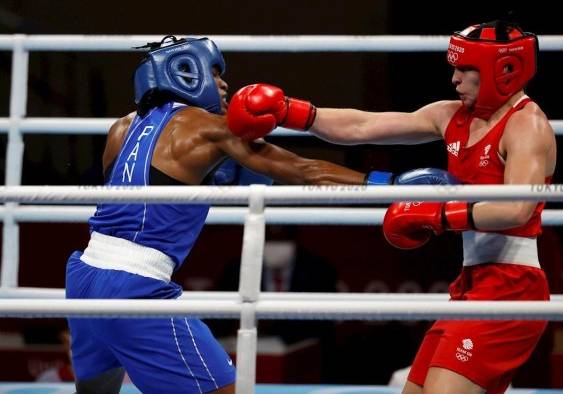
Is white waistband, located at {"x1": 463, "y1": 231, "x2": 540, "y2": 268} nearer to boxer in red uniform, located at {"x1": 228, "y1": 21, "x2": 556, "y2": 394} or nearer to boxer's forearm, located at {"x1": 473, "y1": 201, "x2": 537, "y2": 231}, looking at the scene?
boxer in red uniform, located at {"x1": 228, "y1": 21, "x2": 556, "y2": 394}

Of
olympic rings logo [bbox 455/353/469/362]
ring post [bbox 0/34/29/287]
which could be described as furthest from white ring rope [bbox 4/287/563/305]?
olympic rings logo [bbox 455/353/469/362]

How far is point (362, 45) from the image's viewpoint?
3109 mm

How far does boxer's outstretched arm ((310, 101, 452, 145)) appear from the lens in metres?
2.53

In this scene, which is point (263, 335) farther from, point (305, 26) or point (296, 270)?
point (305, 26)

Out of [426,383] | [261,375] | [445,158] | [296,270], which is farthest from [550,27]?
[426,383]

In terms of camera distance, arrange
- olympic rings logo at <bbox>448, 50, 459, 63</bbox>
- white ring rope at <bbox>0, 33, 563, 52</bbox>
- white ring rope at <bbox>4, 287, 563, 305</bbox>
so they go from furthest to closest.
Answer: white ring rope at <bbox>0, 33, 563, 52</bbox> → white ring rope at <bbox>4, 287, 563, 305</bbox> → olympic rings logo at <bbox>448, 50, 459, 63</bbox>

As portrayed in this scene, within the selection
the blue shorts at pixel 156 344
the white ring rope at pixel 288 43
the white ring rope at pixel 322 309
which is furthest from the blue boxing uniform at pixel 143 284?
the white ring rope at pixel 288 43

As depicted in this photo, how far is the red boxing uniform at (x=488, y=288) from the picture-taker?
2189 mm

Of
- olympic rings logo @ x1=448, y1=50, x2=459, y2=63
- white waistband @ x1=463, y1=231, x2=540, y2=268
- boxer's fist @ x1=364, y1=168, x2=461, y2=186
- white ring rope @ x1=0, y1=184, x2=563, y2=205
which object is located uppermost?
olympic rings logo @ x1=448, y1=50, x2=459, y2=63

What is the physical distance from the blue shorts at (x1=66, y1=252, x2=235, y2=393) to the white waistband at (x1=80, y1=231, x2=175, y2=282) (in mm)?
20

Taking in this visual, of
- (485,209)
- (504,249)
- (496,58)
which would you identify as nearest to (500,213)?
(485,209)

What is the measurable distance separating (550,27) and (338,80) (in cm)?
113

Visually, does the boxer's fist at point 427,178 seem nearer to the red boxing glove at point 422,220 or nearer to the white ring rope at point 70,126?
the red boxing glove at point 422,220

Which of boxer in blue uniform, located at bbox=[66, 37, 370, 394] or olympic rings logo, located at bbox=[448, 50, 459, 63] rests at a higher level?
olympic rings logo, located at bbox=[448, 50, 459, 63]
